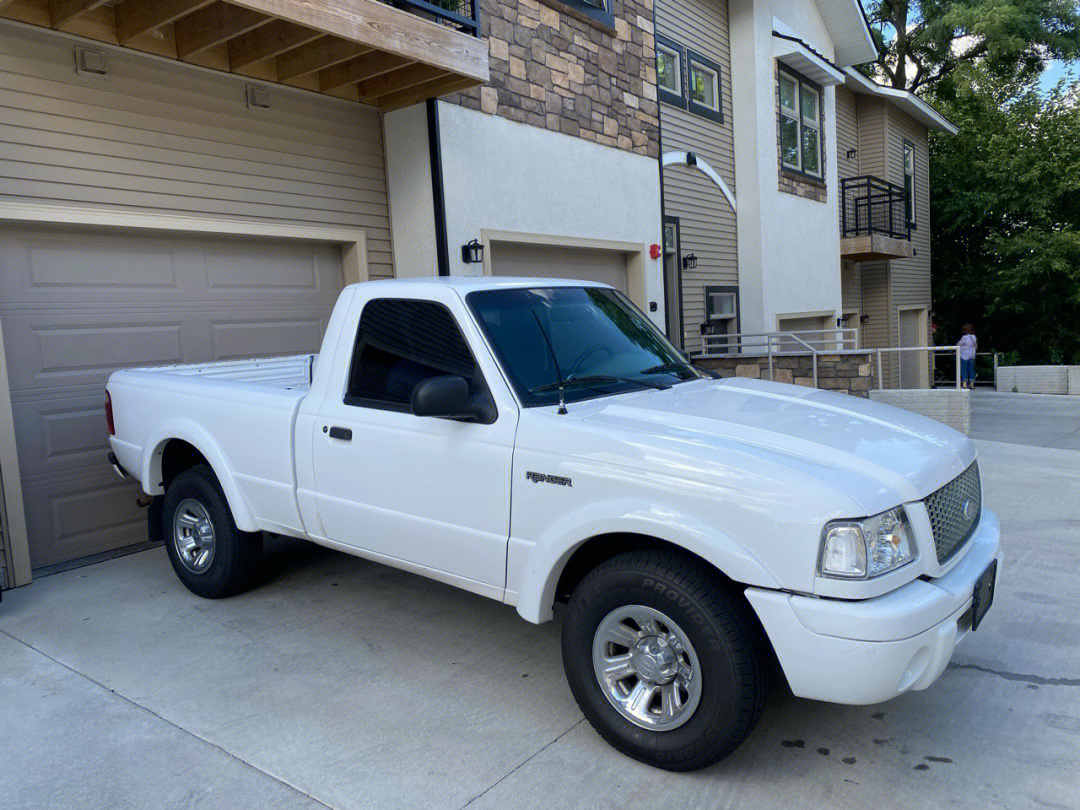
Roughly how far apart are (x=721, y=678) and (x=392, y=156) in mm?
6518

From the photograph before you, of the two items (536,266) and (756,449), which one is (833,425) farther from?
(536,266)

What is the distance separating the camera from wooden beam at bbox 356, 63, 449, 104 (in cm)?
739

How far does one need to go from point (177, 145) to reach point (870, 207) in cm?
1526

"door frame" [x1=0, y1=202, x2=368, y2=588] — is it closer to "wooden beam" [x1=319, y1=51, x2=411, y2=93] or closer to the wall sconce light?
"wooden beam" [x1=319, y1=51, x2=411, y2=93]

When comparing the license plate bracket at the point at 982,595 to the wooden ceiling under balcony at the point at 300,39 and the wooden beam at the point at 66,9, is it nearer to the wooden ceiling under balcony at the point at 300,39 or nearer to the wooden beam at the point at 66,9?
the wooden ceiling under balcony at the point at 300,39

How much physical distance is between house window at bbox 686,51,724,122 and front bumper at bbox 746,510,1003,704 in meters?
11.4

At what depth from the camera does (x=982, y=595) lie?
131 inches

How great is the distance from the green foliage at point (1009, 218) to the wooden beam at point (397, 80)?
63.5 feet

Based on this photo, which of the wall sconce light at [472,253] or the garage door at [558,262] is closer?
the wall sconce light at [472,253]

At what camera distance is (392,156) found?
8.20m

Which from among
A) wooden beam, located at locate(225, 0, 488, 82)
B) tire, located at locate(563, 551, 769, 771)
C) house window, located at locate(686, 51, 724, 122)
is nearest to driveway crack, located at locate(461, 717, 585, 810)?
tire, located at locate(563, 551, 769, 771)

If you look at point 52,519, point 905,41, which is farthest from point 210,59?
point 905,41

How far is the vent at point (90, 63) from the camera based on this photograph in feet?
19.5

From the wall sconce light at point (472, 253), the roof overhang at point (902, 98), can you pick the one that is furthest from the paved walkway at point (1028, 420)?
the wall sconce light at point (472, 253)
